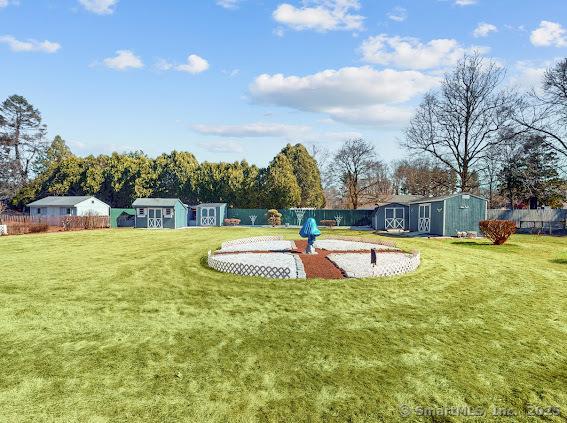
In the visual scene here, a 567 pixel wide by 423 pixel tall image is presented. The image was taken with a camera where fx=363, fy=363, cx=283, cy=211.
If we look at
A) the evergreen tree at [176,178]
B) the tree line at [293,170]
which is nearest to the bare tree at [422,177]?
the tree line at [293,170]

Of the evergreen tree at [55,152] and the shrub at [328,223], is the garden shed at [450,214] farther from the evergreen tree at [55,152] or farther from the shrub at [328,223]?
the evergreen tree at [55,152]

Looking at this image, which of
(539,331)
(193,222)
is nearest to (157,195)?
(193,222)

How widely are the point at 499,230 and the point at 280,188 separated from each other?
105ft

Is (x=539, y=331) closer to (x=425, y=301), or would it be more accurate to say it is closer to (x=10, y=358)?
(x=425, y=301)

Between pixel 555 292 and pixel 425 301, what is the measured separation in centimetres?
544

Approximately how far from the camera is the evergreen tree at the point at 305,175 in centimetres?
5800

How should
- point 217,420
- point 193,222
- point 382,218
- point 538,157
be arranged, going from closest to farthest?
point 217,420 → point 382,218 → point 538,157 → point 193,222

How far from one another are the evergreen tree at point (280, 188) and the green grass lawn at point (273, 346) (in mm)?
37746

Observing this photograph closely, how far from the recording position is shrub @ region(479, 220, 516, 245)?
24641mm

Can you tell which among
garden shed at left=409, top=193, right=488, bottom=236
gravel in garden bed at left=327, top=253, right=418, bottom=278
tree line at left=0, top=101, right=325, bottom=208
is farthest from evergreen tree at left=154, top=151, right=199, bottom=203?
gravel in garden bed at left=327, top=253, right=418, bottom=278

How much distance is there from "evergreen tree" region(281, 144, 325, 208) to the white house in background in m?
28.9

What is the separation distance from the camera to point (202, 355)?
7.54m

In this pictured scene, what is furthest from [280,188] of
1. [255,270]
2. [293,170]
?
[255,270]

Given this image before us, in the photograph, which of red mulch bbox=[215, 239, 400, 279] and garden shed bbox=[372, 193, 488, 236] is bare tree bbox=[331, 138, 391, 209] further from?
red mulch bbox=[215, 239, 400, 279]
